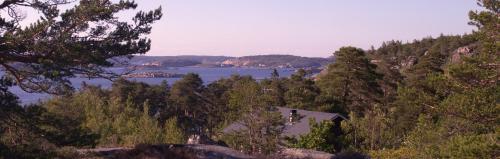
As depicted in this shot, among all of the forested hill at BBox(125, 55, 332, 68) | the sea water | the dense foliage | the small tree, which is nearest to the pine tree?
the dense foliage

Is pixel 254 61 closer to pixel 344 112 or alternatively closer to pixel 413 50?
pixel 413 50

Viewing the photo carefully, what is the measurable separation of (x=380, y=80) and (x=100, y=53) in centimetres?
3253

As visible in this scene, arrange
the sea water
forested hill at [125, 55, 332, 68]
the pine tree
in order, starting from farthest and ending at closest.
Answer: forested hill at [125, 55, 332, 68] < the pine tree < the sea water

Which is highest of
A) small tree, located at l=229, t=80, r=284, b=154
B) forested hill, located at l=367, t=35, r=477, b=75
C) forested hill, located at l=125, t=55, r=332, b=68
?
forested hill, located at l=367, t=35, r=477, b=75

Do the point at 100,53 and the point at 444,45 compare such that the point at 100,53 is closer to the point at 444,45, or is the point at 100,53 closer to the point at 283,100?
the point at 283,100

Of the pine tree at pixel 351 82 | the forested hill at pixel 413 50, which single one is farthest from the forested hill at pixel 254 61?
the pine tree at pixel 351 82

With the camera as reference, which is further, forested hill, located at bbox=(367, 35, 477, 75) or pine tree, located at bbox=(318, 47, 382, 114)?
forested hill, located at bbox=(367, 35, 477, 75)

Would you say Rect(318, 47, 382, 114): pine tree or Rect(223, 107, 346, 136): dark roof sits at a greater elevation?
Rect(318, 47, 382, 114): pine tree

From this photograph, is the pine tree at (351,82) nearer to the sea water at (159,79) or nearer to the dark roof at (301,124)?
the dark roof at (301,124)

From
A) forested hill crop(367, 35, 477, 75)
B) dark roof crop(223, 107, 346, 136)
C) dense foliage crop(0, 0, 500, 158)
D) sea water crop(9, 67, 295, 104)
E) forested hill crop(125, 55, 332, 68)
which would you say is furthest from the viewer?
forested hill crop(125, 55, 332, 68)

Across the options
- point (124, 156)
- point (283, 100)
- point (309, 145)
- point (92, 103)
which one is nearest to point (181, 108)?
point (283, 100)

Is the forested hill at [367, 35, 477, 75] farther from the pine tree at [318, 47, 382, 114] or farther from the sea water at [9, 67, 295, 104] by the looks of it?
the sea water at [9, 67, 295, 104]

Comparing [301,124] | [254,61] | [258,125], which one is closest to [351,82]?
[301,124]

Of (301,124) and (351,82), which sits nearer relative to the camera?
(301,124)
